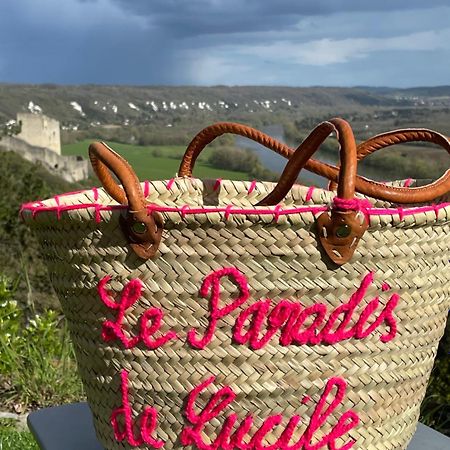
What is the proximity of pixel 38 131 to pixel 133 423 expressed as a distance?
34.0 meters

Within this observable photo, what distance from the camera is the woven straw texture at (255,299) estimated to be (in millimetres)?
802

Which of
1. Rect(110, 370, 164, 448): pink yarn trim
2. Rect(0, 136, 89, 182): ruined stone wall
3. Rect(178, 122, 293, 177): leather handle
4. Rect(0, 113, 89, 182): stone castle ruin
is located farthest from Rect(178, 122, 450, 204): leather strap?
Rect(0, 136, 89, 182): ruined stone wall

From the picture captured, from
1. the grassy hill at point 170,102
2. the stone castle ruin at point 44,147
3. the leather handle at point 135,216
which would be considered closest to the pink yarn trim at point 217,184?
the leather handle at point 135,216

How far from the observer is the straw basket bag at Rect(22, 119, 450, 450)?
2.61 feet

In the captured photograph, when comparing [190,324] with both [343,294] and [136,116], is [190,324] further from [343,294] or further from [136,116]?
[136,116]

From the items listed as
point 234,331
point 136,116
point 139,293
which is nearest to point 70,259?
point 139,293

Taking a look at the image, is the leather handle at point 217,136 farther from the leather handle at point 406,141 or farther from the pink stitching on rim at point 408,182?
the pink stitching on rim at point 408,182

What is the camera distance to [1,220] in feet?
30.8

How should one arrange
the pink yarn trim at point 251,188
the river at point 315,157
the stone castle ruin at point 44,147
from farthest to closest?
the stone castle ruin at point 44,147
the pink yarn trim at point 251,188
the river at point 315,157

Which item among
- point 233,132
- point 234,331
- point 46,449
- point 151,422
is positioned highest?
point 233,132

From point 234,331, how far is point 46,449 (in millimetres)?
530

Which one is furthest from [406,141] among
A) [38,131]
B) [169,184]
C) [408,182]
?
[38,131]

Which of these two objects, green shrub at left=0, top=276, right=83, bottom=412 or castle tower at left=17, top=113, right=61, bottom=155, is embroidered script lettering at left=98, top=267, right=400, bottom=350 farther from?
castle tower at left=17, top=113, right=61, bottom=155

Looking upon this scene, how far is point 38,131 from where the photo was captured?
108 ft
